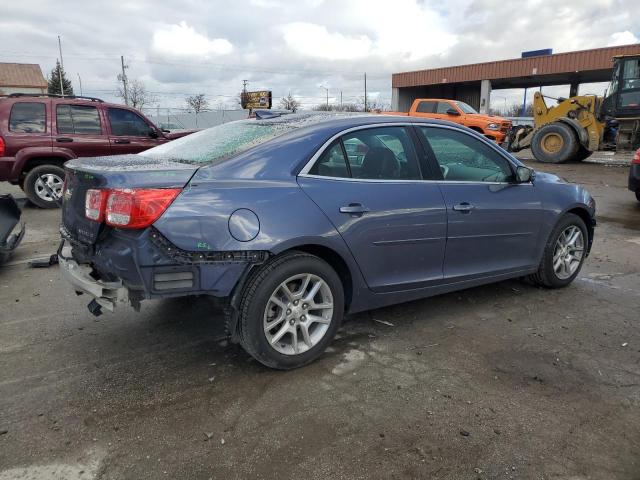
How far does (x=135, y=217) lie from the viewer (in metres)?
2.77

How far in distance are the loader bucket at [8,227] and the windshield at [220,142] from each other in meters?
2.35

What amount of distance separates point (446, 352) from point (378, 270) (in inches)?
30.0

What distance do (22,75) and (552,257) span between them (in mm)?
83738

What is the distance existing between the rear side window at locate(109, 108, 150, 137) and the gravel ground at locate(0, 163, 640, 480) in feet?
18.3

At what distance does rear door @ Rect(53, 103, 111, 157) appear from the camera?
879cm

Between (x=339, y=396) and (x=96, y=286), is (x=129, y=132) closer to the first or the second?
(x=96, y=286)

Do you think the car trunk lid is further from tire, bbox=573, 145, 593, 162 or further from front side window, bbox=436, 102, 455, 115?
tire, bbox=573, 145, 593, 162

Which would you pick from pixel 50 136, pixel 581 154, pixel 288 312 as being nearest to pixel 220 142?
pixel 288 312

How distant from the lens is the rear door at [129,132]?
366 inches

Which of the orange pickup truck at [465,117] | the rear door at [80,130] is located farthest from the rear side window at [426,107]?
the rear door at [80,130]

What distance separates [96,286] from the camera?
306 centimetres

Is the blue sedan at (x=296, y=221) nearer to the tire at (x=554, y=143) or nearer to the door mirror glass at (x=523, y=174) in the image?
the door mirror glass at (x=523, y=174)

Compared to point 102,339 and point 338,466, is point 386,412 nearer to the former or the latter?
point 338,466

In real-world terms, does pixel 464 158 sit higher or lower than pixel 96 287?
higher
